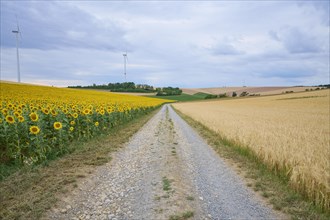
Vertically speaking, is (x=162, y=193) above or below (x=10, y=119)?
below

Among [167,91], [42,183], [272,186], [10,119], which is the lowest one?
[272,186]

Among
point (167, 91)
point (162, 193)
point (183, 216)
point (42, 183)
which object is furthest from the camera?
point (167, 91)

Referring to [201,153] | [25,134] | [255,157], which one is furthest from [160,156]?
[25,134]

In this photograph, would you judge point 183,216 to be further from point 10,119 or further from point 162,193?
point 10,119

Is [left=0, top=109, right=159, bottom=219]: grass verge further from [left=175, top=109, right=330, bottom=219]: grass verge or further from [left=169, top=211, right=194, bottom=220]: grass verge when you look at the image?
[left=175, top=109, right=330, bottom=219]: grass verge

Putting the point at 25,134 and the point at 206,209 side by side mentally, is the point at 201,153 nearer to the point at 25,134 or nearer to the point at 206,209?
the point at 206,209

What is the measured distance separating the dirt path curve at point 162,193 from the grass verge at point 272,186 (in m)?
0.35

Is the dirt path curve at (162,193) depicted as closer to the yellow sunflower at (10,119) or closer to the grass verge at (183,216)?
the grass verge at (183,216)

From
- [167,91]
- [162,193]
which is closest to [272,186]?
[162,193]

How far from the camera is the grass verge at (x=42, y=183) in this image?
5336mm

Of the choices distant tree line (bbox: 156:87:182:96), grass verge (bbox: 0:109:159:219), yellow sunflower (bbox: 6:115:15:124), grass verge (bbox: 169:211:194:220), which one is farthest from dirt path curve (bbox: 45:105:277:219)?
distant tree line (bbox: 156:87:182:96)

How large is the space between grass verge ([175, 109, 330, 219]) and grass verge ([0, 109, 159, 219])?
483 cm

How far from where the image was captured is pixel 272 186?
6789mm

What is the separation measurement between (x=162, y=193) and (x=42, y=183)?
3.20 metres
